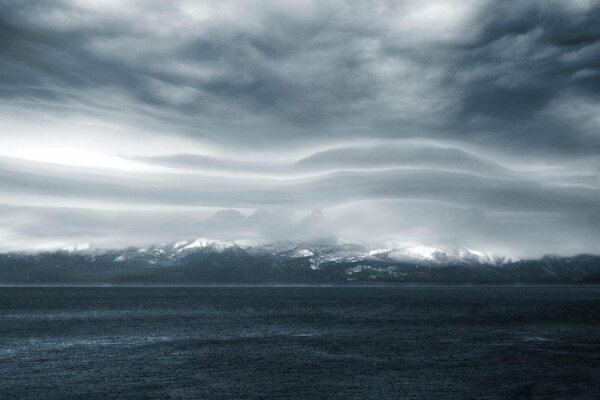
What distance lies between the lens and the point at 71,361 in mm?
115688

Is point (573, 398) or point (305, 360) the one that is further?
point (305, 360)

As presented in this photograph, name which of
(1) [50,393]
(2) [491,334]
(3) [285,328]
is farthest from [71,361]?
Answer: (2) [491,334]

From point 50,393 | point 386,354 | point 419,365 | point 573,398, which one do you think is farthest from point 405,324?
point 50,393

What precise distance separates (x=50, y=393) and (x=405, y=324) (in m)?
129

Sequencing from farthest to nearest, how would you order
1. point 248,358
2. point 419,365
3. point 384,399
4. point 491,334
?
point 491,334 → point 248,358 → point 419,365 → point 384,399

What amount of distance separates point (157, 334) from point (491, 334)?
307 feet

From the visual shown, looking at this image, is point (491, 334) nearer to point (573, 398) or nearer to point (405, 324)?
point (405, 324)

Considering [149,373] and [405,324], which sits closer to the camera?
[149,373]

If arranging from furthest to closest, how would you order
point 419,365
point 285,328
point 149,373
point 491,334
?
point 285,328, point 491,334, point 419,365, point 149,373

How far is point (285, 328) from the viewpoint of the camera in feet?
597

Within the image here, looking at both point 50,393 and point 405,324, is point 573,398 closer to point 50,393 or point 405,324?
point 50,393

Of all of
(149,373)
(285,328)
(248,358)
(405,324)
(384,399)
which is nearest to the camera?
(384,399)

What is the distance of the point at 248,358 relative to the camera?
11975 cm

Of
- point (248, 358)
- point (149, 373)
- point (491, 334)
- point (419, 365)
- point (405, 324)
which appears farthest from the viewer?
point (405, 324)
